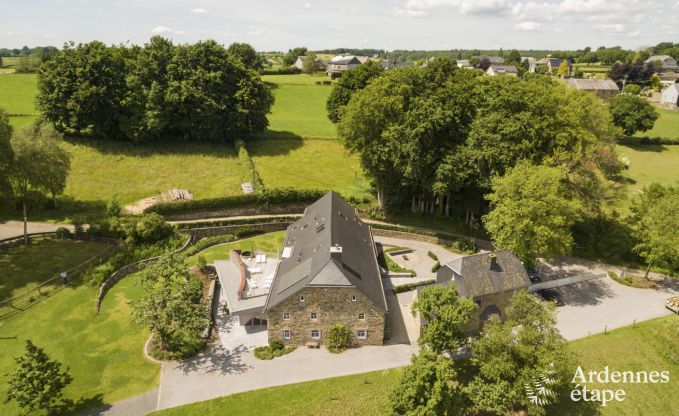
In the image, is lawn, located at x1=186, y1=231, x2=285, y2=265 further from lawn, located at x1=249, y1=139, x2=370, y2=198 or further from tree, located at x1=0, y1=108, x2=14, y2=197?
tree, located at x1=0, y1=108, x2=14, y2=197

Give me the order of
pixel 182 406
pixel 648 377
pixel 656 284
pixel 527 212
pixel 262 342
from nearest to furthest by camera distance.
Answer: pixel 182 406
pixel 648 377
pixel 262 342
pixel 527 212
pixel 656 284

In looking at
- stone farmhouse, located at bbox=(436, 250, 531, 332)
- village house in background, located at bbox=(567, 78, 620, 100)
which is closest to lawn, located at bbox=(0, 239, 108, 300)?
stone farmhouse, located at bbox=(436, 250, 531, 332)

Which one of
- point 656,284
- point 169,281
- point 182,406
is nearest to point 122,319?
point 169,281

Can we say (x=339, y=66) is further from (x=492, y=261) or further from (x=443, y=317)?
(x=443, y=317)

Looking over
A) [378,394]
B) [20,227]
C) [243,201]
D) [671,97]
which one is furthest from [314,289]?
[671,97]

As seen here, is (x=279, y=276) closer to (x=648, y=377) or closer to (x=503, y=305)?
(x=503, y=305)
